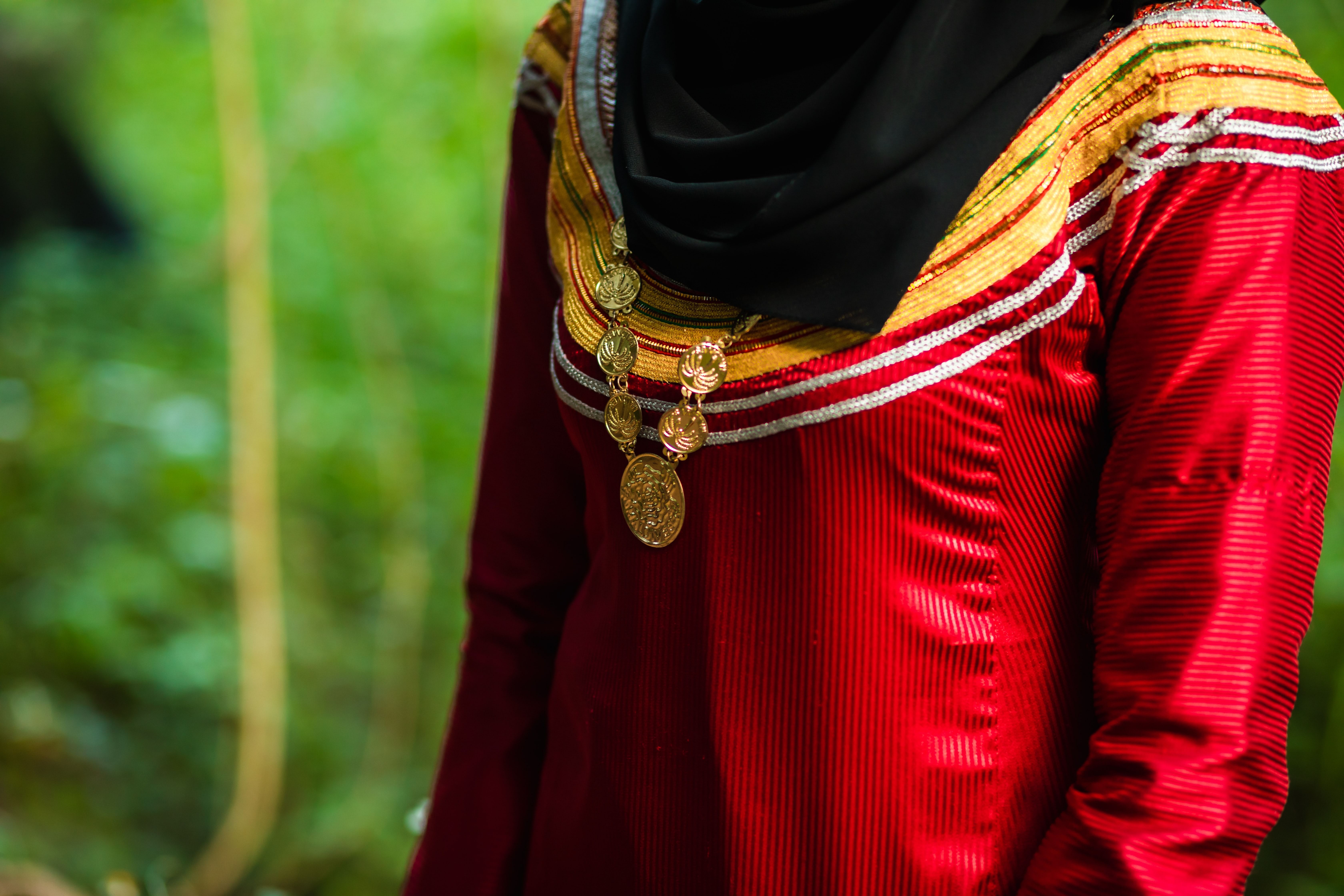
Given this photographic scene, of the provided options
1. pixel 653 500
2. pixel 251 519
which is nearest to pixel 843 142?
pixel 653 500

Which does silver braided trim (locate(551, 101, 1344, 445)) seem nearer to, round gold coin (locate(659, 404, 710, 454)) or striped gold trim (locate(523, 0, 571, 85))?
round gold coin (locate(659, 404, 710, 454))

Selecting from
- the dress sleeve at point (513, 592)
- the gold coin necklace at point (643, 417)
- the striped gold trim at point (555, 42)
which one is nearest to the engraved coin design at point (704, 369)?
the gold coin necklace at point (643, 417)

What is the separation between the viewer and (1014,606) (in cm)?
65

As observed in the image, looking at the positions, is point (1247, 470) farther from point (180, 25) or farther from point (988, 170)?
point (180, 25)

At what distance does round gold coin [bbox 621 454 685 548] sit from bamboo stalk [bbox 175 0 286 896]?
1622 mm

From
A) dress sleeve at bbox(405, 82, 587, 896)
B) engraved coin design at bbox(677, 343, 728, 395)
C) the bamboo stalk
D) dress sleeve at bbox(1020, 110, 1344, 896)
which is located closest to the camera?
dress sleeve at bbox(1020, 110, 1344, 896)

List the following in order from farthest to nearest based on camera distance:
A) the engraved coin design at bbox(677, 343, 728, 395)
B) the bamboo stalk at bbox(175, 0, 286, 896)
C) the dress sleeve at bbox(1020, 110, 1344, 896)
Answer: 1. the bamboo stalk at bbox(175, 0, 286, 896)
2. the engraved coin design at bbox(677, 343, 728, 395)
3. the dress sleeve at bbox(1020, 110, 1344, 896)

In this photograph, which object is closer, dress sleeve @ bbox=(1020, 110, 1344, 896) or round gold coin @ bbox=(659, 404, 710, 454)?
dress sleeve @ bbox=(1020, 110, 1344, 896)

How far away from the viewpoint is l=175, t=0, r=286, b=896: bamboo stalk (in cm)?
208

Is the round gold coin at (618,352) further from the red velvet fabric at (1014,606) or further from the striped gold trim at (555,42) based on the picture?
the striped gold trim at (555,42)

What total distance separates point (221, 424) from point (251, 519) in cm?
22

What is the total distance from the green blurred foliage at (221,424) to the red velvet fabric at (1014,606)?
63.0 inches

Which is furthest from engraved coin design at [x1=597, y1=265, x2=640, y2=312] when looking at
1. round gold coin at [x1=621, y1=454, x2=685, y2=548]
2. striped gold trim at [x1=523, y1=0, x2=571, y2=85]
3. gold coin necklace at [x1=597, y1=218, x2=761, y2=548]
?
striped gold trim at [x1=523, y1=0, x2=571, y2=85]

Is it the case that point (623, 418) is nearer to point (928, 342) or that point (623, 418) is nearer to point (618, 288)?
point (618, 288)
